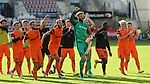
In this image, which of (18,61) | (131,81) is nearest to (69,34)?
(18,61)

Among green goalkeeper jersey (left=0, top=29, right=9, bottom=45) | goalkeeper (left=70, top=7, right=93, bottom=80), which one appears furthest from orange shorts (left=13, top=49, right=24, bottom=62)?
goalkeeper (left=70, top=7, right=93, bottom=80)

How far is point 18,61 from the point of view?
1645 centimetres

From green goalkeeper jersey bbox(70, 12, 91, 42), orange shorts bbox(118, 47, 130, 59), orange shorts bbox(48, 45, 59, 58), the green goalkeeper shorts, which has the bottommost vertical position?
orange shorts bbox(118, 47, 130, 59)

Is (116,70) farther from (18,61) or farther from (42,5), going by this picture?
(42,5)

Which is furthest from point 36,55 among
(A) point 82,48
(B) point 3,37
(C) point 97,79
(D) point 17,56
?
(B) point 3,37

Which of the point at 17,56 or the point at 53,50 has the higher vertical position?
the point at 53,50

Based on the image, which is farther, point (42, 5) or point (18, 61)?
point (42, 5)

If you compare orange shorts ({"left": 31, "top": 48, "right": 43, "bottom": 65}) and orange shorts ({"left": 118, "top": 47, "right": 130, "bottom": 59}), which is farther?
orange shorts ({"left": 118, "top": 47, "right": 130, "bottom": 59})

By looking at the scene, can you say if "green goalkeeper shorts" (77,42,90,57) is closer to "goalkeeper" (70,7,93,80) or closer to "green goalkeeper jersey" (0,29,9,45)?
"goalkeeper" (70,7,93,80)

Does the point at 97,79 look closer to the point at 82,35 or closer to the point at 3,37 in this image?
the point at 82,35

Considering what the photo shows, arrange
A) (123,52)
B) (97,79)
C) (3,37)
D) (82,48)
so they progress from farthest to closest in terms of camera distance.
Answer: (3,37) < (123,52) < (97,79) < (82,48)

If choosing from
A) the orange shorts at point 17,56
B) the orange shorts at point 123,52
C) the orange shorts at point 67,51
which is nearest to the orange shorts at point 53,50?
the orange shorts at point 67,51

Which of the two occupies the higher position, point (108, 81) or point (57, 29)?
point (57, 29)

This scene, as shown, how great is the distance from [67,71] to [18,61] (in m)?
2.93
